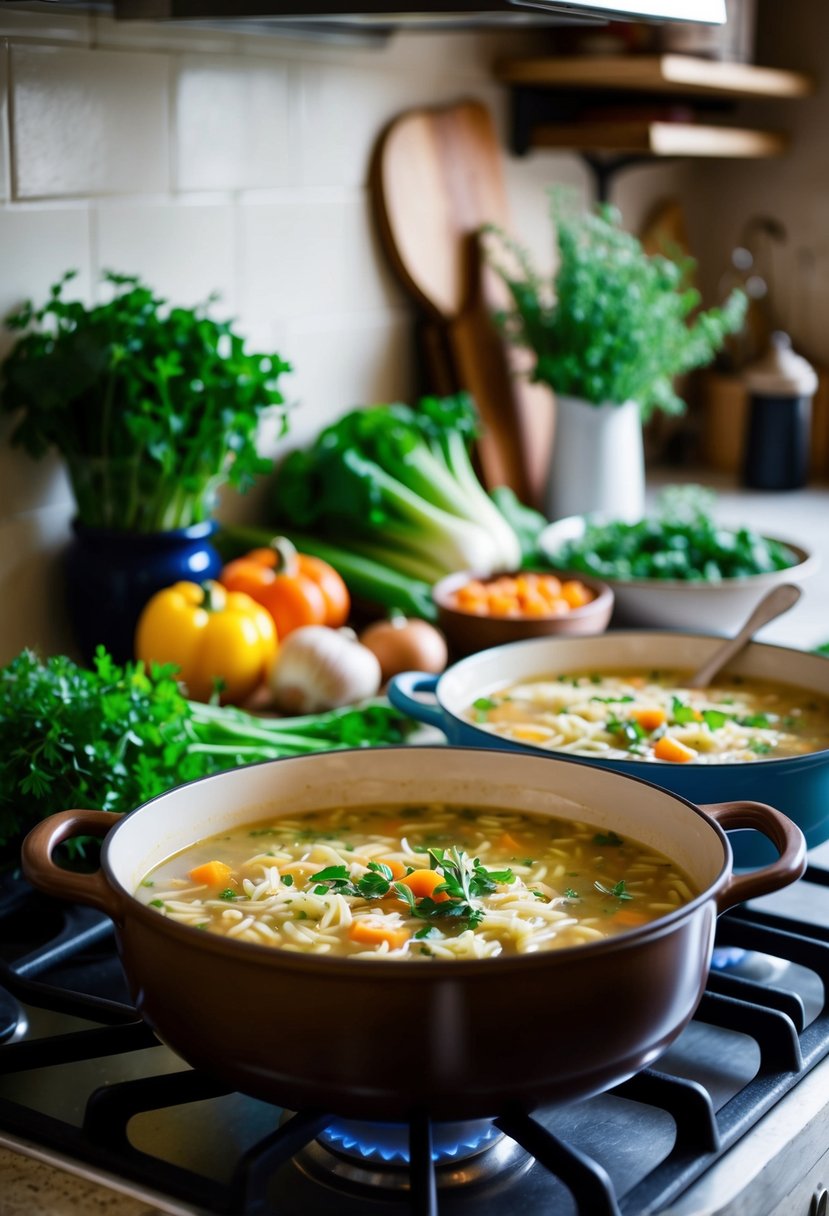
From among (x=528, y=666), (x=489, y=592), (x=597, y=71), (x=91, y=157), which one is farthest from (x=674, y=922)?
(x=597, y=71)

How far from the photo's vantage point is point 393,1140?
76 cm

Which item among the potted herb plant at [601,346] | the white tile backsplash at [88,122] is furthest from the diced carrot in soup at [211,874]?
the potted herb plant at [601,346]

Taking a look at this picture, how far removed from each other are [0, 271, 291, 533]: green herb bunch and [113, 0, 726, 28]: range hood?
0.27m

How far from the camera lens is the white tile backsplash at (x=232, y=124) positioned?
66.1 inches

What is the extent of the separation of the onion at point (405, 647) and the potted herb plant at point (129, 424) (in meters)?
0.22

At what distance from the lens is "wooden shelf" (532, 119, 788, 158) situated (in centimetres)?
225

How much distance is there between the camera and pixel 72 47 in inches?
58.7

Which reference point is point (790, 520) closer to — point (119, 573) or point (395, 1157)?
point (119, 573)

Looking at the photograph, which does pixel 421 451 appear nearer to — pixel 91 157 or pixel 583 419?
pixel 583 419

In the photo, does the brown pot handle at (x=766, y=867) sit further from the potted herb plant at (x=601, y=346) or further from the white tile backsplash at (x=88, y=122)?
the potted herb plant at (x=601, y=346)

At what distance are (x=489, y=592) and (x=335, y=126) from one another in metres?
0.71

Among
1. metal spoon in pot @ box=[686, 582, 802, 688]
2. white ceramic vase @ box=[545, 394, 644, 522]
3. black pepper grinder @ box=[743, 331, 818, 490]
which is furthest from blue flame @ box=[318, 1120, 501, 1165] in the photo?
black pepper grinder @ box=[743, 331, 818, 490]

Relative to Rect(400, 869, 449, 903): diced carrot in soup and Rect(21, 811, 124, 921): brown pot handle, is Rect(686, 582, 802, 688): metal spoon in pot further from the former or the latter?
Rect(21, 811, 124, 921): brown pot handle

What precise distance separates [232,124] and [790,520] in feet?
4.01
